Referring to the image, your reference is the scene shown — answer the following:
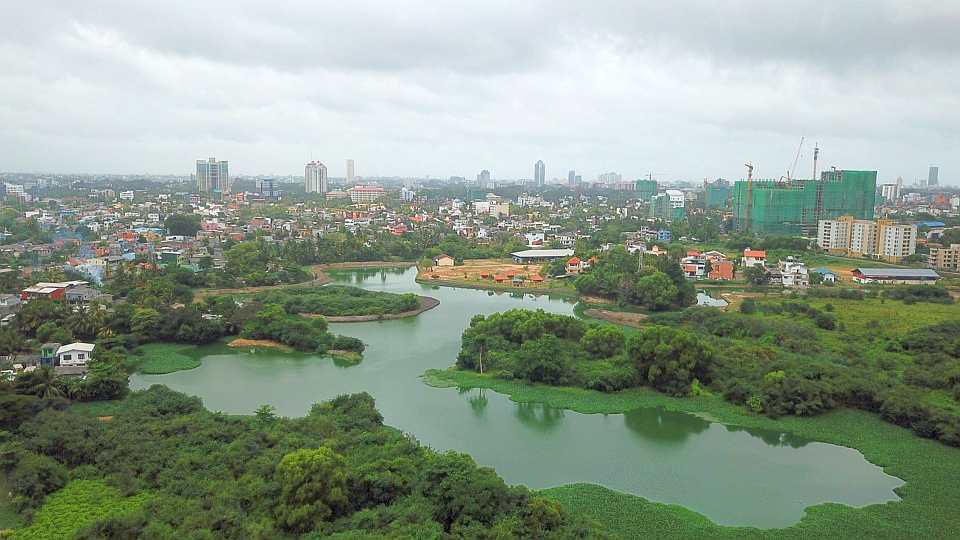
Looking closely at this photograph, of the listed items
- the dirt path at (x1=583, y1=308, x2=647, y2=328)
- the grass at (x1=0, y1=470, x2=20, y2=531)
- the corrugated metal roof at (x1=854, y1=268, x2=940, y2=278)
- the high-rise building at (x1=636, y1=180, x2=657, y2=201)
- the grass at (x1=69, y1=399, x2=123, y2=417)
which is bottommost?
the grass at (x1=0, y1=470, x2=20, y2=531)

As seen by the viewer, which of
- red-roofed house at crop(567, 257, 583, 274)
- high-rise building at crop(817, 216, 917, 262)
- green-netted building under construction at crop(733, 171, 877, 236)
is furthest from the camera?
green-netted building under construction at crop(733, 171, 877, 236)

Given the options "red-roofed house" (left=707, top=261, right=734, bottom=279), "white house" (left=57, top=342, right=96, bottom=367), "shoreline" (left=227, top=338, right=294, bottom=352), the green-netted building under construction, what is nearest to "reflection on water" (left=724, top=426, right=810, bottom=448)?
"shoreline" (left=227, top=338, right=294, bottom=352)

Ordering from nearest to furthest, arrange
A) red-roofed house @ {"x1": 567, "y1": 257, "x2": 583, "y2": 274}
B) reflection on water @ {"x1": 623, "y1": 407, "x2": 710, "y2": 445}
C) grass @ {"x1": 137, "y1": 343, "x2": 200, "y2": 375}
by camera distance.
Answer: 1. reflection on water @ {"x1": 623, "y1": 407, "x2": 710, "y2": 445}
2. grass @ {"x1": 137, "y1": 343, "x2": 200, "y2": 375}
3. red-roofed house @ {"x1": 567, "y1": 257, "x2": 583, "y2": 274}

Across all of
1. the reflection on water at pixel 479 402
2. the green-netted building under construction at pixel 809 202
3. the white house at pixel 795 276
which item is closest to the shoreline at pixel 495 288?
the white house at pixel 795 276

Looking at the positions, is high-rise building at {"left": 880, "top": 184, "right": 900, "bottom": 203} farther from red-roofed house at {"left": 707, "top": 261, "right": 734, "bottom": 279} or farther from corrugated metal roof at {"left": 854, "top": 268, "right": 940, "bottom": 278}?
red-roofed house at {"left": 707, "top": 261, "right": 734, "bottom": 279}

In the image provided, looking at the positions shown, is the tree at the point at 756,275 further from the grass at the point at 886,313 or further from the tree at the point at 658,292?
the tree at the point at 658,292

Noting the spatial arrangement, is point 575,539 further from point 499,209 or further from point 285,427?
point 499,209
